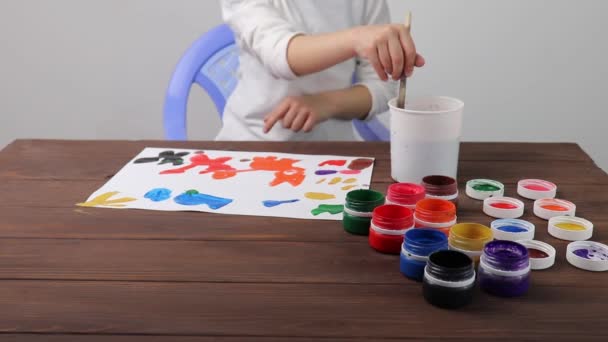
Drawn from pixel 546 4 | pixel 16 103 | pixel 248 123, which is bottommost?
pixel 16 103

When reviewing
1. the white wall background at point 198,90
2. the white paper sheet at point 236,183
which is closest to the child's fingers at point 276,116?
the white paper sheet at point 236,183

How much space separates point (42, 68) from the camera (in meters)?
2.12

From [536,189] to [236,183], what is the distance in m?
0.38

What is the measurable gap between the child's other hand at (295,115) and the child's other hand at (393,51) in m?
0.26

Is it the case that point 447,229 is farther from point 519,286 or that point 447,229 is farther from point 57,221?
point 57,221

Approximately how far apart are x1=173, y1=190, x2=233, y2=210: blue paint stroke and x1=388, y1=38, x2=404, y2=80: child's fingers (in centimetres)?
28

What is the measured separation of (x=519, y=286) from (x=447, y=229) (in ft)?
0.41

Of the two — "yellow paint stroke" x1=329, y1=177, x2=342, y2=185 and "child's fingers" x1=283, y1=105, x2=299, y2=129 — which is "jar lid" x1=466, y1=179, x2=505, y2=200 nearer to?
"yellow paint stroke" x1=329, y1=177, x2=342, y2=185

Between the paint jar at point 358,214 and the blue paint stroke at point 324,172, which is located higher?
the paint jar at point 358,214

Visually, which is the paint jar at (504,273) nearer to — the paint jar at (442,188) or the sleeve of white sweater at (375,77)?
the paint jar at (442,188)

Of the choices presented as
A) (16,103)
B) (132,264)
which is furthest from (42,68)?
(132,264)

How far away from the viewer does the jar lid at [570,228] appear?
75cm

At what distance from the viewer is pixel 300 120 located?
121 centimetres

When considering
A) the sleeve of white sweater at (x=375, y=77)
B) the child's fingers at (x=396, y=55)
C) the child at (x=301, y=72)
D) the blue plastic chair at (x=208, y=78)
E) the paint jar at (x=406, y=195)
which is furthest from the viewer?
the blue plastic chair at (x=208, y=78)
